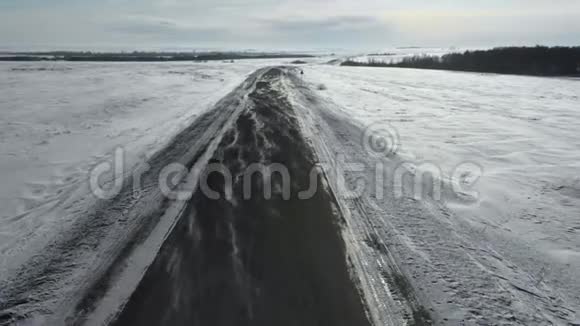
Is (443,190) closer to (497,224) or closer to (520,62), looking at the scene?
(497,224)

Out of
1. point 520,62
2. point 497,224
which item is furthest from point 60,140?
point 520,62

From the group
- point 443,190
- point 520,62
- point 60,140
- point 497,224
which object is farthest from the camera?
point 520,62

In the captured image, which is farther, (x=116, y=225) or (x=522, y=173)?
(x=522, y=173)

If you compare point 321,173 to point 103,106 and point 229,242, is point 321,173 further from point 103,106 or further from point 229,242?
point 103,106

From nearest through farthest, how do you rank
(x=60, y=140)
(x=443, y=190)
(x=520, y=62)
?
(x=443, y=190) → (x=60, y=140) → (x=520, y=62)

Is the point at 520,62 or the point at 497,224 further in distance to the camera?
the point at 520,62

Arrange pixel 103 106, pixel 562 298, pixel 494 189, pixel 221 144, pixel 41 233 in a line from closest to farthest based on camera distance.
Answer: pixel 562 298 < pixel 41 233 < pixel 494 189 < pixel 221 144 < pixel 103 106

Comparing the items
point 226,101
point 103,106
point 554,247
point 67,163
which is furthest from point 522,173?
point 103,106
